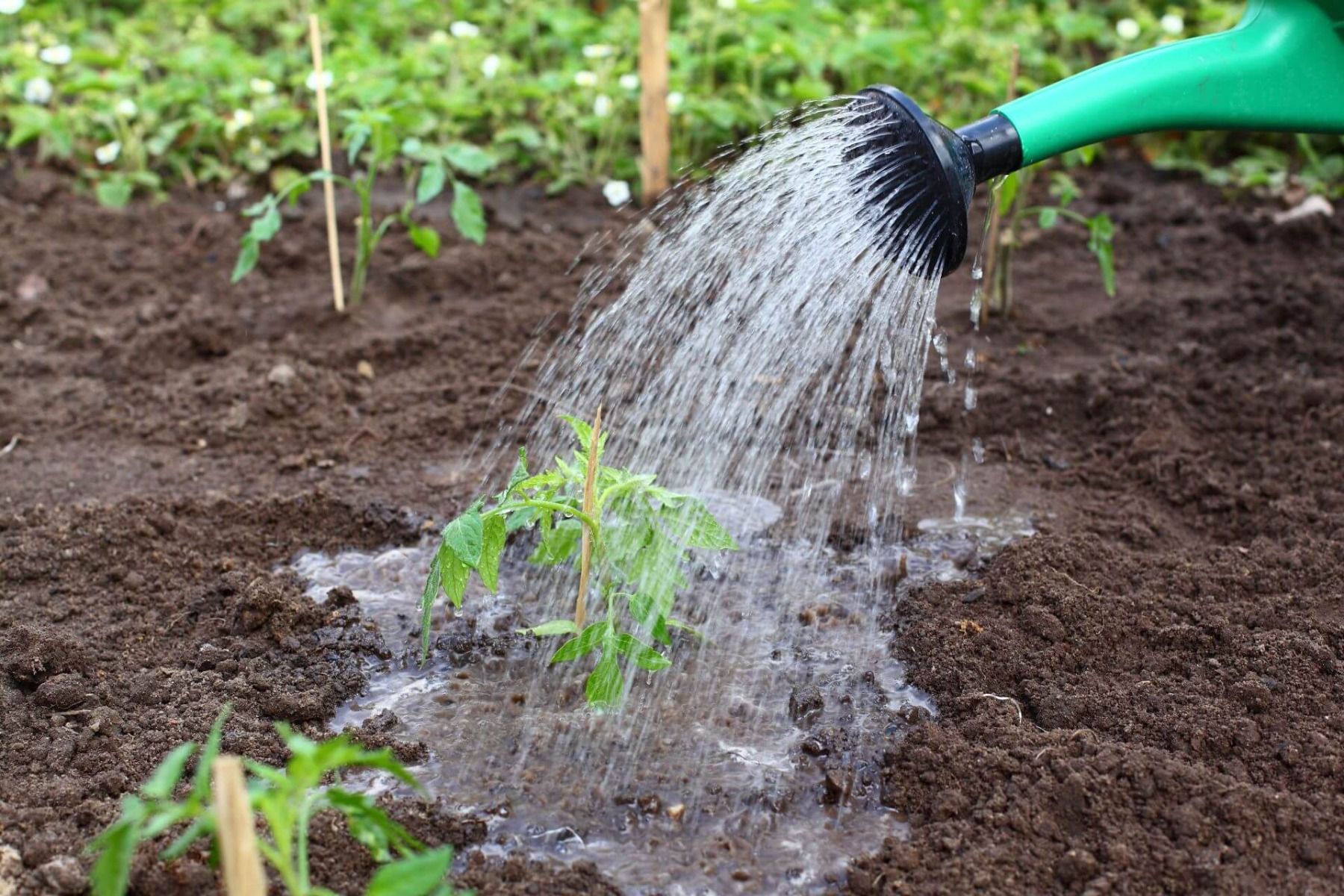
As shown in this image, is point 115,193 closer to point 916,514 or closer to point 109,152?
point 109,152

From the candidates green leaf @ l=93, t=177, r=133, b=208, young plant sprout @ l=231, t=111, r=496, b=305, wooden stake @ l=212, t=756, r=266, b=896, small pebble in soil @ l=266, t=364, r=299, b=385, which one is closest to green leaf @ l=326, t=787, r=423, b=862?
wooden stake @ l=212, t=756, r=266, b=896

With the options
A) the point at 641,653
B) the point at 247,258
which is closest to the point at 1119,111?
the point at 641,653

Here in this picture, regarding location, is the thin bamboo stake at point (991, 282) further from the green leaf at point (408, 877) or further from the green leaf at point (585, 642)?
the green leaf at point (408, 877)

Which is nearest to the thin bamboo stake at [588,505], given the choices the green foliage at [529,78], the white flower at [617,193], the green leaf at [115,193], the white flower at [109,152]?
the white flower at [617,193]

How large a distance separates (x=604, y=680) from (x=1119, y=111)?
1.47m

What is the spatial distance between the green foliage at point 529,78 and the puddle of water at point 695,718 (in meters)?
2.48

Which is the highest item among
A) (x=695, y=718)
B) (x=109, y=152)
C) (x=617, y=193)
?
(x=109, y=152)

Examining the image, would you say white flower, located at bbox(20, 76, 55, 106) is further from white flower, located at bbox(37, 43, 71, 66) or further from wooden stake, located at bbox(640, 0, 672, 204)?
wooden stake, located at bbox(640, 0, 672, 204)

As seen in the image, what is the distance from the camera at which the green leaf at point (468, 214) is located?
4.05 meters

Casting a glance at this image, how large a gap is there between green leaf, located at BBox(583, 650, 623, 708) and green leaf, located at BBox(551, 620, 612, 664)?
1.5 inches

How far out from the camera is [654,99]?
4836 millimetres

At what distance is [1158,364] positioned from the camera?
3.85 metres

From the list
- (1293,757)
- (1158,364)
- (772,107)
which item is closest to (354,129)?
(772,107)

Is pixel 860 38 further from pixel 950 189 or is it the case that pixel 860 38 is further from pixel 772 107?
pixel 950 189
